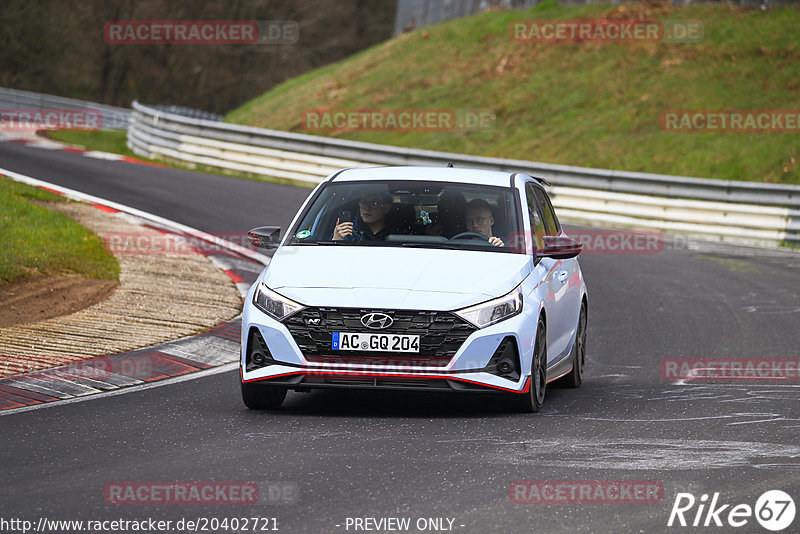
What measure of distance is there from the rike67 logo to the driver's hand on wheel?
3.69 m

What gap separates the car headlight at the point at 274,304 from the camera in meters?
7.99

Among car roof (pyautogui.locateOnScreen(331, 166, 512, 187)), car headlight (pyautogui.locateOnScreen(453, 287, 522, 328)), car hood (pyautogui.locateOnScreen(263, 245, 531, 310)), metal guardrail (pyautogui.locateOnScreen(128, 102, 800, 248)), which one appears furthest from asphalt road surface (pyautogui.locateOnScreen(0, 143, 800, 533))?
metal guardrail (pyautogui.locateOnScreen(128, 102, 800, 248))

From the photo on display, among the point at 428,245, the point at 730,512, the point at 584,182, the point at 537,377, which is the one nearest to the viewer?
the point at 730,512

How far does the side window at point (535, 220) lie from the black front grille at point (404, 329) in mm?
1386

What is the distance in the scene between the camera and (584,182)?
24359 millimetres

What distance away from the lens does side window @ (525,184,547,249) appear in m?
9.18

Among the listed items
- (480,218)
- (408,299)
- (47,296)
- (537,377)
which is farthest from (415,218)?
(47,296)

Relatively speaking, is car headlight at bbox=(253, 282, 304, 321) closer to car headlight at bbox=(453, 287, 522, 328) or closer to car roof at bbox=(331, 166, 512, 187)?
car headlight at bbox=(453, 287, 522, 328)

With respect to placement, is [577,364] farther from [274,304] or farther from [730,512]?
[730,512]

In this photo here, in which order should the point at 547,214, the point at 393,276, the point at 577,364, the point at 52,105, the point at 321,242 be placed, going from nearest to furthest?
the point at 393,276, the point at 321,242, the point at 577,364, the point at 547,214, the point at 52,105

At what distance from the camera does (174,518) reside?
548cm

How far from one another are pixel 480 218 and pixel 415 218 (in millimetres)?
466

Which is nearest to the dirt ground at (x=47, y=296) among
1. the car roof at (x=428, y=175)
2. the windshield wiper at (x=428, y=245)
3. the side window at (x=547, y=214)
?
the car roof at (x=428, y=175)

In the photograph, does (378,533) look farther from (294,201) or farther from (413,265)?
(294,201)
